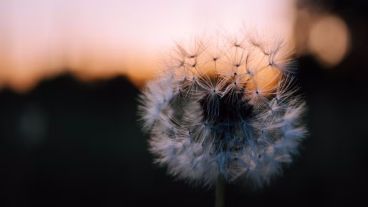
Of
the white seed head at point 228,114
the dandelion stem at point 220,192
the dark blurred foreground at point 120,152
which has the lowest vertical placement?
the dandelion stem at point 220,192

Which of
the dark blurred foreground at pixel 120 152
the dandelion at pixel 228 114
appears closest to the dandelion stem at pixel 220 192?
the dandelion at pixel 228 114

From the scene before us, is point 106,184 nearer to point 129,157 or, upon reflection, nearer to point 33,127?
point 129,157

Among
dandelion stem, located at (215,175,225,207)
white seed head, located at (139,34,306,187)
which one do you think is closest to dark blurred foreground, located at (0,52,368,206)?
white seed head, located at (139,34,306,187)

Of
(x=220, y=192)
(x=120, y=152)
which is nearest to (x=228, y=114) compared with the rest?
(x=220, y=192)

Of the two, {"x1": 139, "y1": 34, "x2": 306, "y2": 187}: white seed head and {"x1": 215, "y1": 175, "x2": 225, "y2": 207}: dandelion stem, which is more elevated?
{"x1": 139, "y1": 34, "x2": 306, "y2": 187}: white seed head

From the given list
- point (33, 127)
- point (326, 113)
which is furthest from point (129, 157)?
point (326, 113)

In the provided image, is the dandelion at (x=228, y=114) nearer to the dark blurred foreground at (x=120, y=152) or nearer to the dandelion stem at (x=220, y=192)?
the dandelion stem at (x=220, y=192)

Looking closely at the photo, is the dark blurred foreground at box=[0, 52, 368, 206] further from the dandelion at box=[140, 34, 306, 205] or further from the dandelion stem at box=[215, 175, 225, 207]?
the dandelion stem at box=[215, 175, 225, 207]
